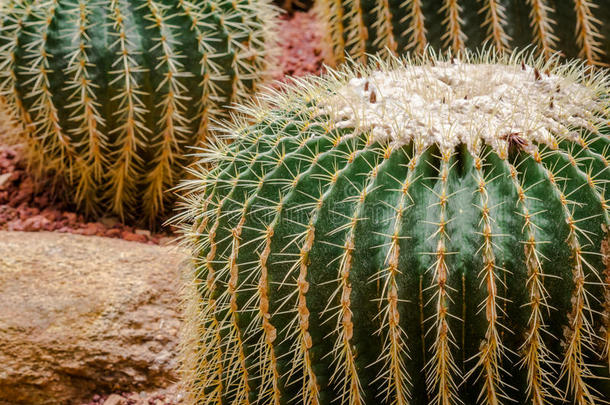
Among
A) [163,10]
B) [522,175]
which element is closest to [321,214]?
[522,175]

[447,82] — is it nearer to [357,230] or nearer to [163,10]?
[357,230]

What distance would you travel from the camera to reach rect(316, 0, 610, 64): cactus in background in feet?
10.3

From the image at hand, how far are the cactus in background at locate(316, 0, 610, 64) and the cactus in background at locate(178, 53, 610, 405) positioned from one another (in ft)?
4.47

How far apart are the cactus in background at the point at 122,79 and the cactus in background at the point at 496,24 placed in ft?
1.85

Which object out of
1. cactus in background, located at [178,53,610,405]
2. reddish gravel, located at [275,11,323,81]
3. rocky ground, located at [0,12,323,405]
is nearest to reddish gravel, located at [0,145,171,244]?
rocky ground, located at [0,12,323,405]

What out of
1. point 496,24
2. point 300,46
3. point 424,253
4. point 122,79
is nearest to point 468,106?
point 424,253

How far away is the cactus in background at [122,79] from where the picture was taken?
310 cm

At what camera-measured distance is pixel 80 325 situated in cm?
259

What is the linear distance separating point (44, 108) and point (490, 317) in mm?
2319

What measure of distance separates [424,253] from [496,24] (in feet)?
6.04

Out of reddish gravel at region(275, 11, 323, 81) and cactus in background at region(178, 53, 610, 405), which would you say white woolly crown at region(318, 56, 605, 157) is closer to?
cactus in background at region(178, 53, 610, 405)

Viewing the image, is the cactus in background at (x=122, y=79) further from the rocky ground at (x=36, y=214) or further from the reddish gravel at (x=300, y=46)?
the reddish gravel at (x=300, y=46)

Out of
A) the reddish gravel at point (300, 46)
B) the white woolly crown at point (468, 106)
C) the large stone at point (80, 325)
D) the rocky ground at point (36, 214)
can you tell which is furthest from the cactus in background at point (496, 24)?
the large stone at point (80, 325)

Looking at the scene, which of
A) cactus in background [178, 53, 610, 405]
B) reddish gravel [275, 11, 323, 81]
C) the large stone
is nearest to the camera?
cactus in background [178, 53, 610, 405]
